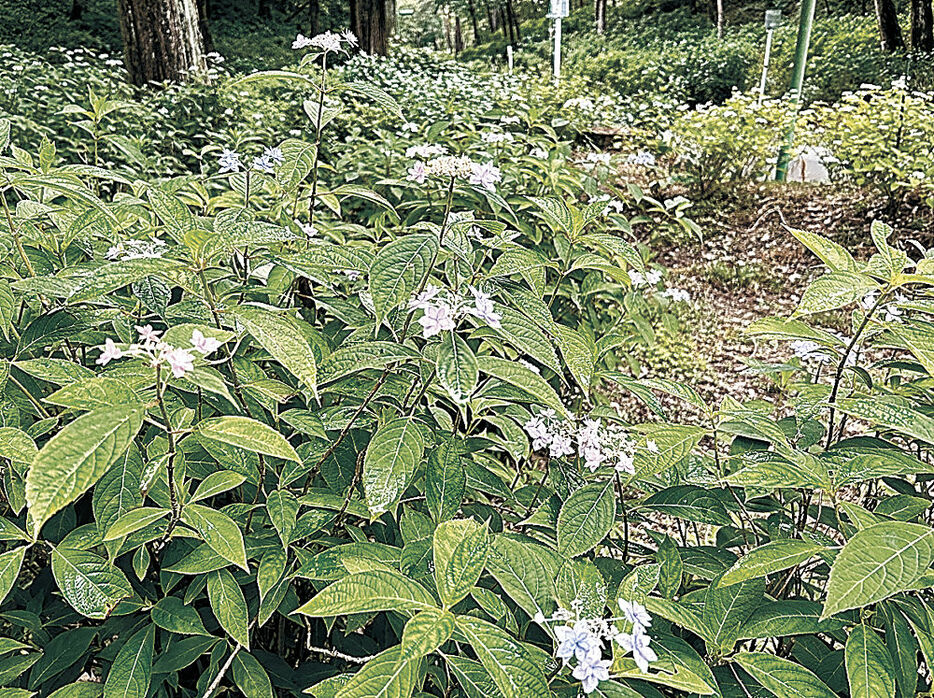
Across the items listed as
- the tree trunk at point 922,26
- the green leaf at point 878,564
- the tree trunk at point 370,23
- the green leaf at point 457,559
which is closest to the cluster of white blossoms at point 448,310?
the green leaf at point 457,559

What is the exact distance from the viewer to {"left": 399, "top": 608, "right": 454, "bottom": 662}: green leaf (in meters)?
0.64

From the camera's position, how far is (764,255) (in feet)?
16.4

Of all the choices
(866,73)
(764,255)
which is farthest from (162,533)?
(866,73)

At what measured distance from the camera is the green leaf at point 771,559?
80 centimetres

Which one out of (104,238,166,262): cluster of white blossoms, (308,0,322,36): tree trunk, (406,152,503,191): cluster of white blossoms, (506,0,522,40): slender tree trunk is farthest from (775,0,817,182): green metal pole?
(506,0,522,40): slender tree trunk

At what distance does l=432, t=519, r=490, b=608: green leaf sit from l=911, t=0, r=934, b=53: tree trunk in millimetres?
13237

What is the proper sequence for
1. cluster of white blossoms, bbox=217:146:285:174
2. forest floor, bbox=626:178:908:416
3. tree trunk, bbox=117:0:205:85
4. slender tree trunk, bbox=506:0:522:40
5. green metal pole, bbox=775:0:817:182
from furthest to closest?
1. slender tree trunk, bbox=506:0:522:40
2. green metal pole, bbox=775:0:817:182
3. tree trunk, bbox=117:0:205:85
4. forest floor, bbox=626:178:908:416
5. cluster of white blossoms, bbox=217:146:285:174

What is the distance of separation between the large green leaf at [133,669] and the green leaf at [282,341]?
0.39 metres

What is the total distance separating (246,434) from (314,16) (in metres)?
16.1

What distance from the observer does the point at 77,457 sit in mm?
629

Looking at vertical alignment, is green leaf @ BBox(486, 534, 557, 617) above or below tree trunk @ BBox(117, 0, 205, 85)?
below

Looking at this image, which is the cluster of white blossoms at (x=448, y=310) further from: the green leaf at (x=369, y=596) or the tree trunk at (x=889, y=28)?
the tree trunk at (x=889, y=28)

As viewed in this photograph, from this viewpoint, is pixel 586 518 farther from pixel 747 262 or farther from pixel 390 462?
pixel 747 262

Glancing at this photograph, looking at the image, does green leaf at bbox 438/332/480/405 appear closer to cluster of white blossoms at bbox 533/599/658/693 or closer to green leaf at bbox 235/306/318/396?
green leaf at bbox 235/306/318/396
